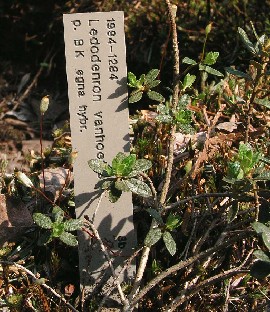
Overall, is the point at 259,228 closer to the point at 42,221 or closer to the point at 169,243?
the point at 169,243

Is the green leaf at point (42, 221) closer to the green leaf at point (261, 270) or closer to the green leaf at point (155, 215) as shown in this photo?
the green leaf at point (155, 215)

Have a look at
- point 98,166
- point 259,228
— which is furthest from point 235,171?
point 98,166

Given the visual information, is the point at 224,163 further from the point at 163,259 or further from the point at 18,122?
the point at 18,122

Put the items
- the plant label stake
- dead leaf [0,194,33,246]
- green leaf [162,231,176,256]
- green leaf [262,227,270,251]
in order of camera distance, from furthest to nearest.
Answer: dead leaf [0,194,33,246]
the plant label stake
green leaf [162,231,176,256]
green leaf [262,227,270,251]

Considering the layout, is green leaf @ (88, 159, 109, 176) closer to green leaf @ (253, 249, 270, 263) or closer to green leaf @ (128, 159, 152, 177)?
green leaf @ (128, 159, 152, 177)

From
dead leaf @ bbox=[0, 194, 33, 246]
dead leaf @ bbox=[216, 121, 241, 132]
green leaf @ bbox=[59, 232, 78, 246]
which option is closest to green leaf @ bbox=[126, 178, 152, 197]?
green leaf @ bbox=[59, 232, 78, 246]

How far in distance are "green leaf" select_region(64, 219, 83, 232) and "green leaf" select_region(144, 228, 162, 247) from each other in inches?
8.6

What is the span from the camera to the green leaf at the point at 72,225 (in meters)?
1.83

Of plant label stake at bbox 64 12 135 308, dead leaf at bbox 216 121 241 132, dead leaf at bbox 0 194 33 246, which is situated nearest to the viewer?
plant label stake at bbox 64 12 135 308

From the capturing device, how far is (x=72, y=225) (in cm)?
184

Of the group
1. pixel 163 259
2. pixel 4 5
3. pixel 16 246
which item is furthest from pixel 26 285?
pixel 4 5

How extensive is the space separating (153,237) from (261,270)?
0.39m

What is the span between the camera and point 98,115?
6.53 feet

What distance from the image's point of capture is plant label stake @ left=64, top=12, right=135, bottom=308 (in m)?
1.95
